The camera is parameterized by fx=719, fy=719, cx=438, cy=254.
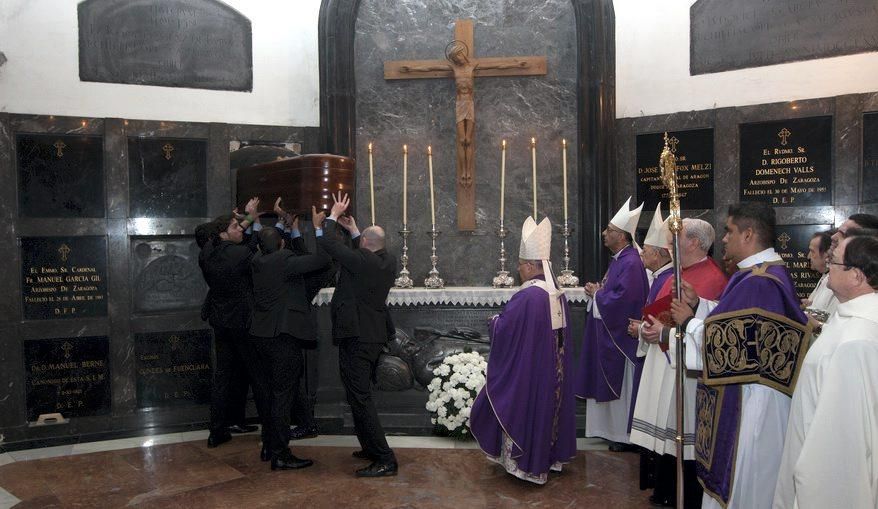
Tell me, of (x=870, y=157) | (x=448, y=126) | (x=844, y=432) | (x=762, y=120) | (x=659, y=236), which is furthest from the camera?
(x=448, y=126)

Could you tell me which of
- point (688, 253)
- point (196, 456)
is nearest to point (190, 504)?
point (196, 456)

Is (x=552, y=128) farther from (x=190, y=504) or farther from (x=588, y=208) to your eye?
(x=190, y=504)

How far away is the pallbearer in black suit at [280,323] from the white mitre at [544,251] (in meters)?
1.47

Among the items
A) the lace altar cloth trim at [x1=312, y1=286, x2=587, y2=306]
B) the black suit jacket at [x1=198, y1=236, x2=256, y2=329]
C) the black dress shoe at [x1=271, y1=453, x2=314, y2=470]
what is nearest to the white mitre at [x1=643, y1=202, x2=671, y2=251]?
the lace altar cloth trim at [x1=312, y1=286, x2=587, y2=306]

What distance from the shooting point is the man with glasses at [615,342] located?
5.54m

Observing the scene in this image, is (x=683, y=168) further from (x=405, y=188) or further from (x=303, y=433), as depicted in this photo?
(x=303, y=433)

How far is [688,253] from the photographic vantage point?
172 inches

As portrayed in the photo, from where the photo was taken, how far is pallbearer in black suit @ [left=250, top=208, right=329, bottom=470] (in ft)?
17.1

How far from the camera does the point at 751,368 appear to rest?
3330 millimetres

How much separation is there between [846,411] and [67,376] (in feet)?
20.1

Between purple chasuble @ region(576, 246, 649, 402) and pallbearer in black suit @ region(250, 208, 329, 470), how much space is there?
2.22 meters

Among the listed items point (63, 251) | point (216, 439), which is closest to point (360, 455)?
point (216, 439)

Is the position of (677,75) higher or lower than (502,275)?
higher

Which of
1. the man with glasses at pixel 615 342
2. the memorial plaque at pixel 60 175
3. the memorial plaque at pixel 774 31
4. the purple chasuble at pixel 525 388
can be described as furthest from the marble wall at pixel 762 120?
the memorial plaque at pixel 60 175
